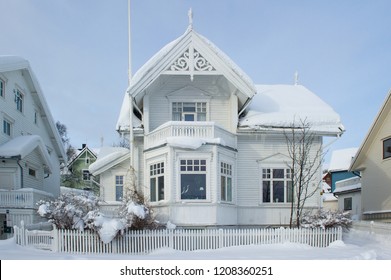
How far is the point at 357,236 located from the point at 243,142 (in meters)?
6.60

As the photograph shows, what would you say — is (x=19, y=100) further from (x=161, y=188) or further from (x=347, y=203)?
(x=347, y=203)

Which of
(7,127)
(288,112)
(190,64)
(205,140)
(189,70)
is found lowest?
(205,140)

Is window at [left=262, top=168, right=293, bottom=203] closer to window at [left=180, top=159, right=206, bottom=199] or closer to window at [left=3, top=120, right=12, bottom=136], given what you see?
window at [left=180, top=159, right=206, bottom=199]

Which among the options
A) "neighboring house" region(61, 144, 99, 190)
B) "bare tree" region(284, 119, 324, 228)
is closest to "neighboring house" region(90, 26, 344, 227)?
"bare tree" region(284, 119, 324, 228)

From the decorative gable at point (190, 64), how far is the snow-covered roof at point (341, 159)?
1117 inches

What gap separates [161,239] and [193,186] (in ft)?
9.49

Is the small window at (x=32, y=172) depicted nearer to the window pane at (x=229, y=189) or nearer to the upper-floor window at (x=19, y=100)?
the upper-floor window at (x=19, y=100)

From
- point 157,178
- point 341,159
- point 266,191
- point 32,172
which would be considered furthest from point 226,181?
point 341,159

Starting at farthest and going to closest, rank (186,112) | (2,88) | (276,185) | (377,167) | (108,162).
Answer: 1. (377,167)
2. (2,88)
3. (108,162)
4. (276,185)
5. (186,112)

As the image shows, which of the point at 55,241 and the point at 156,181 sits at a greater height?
the point at 156,181

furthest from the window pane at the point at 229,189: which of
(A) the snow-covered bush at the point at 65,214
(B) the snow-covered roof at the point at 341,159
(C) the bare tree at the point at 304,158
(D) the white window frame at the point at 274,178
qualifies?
(B) the snow-covered roof at the point at 341,159

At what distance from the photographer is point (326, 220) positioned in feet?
48.2

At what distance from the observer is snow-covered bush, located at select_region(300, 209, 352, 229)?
14648 millimetres

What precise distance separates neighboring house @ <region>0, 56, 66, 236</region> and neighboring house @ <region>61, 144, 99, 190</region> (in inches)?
868
